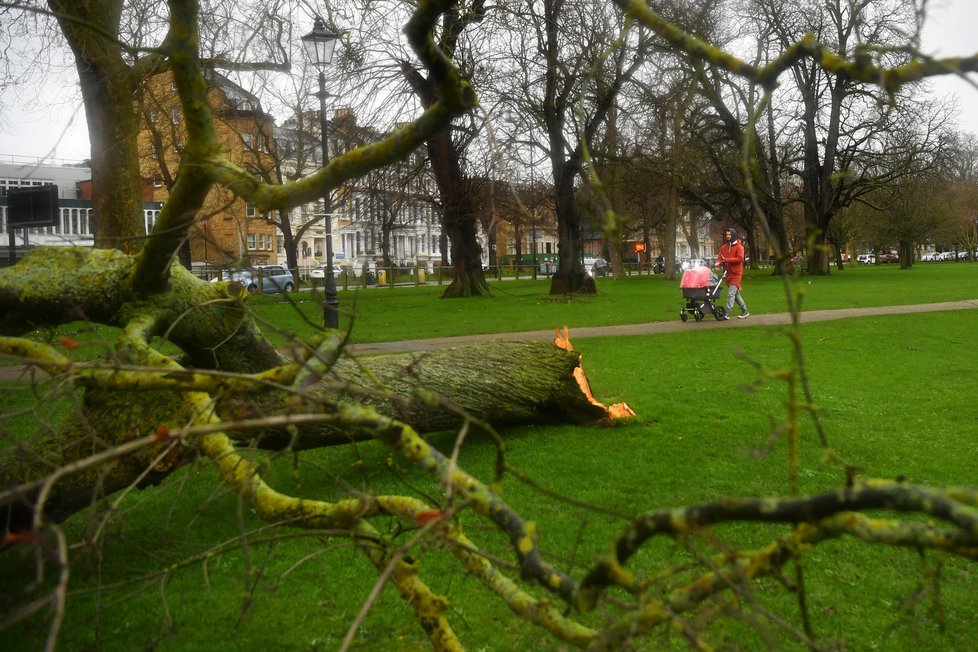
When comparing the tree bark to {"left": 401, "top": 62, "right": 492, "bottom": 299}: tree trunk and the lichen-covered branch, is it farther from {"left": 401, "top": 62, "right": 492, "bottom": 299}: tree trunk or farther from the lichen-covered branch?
{"left": 401, "top": 62, "right": 492, "bottom": 299}: tree trunk

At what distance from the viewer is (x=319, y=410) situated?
97.9 inches

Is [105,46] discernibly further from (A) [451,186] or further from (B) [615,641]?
(B) [615,641]

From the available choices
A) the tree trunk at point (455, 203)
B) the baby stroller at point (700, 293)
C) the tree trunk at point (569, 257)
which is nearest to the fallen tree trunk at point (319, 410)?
the tree trunk at point (455, 203)

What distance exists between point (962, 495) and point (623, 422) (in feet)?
21.7

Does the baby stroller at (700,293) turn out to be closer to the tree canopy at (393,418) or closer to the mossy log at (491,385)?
the mossy log at (491,385)

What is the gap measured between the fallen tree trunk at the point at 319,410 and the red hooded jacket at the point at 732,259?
9.67m

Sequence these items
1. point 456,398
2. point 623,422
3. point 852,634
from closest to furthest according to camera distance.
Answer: point 852,634
point 456,398
point 623,422

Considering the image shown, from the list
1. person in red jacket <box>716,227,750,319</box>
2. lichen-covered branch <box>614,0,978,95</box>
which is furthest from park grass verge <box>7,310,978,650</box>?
person in red jacket <box>716,227,750,319</box>

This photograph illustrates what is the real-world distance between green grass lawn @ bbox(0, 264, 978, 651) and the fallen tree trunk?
0.83 ft

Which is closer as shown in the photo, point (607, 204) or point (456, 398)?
point (607, 204)

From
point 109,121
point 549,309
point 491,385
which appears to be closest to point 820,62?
point 491,385

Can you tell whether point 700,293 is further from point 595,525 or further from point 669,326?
point 595,525

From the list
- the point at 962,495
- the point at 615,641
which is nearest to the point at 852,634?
the point at 615,641

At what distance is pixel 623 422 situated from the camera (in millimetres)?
8281
